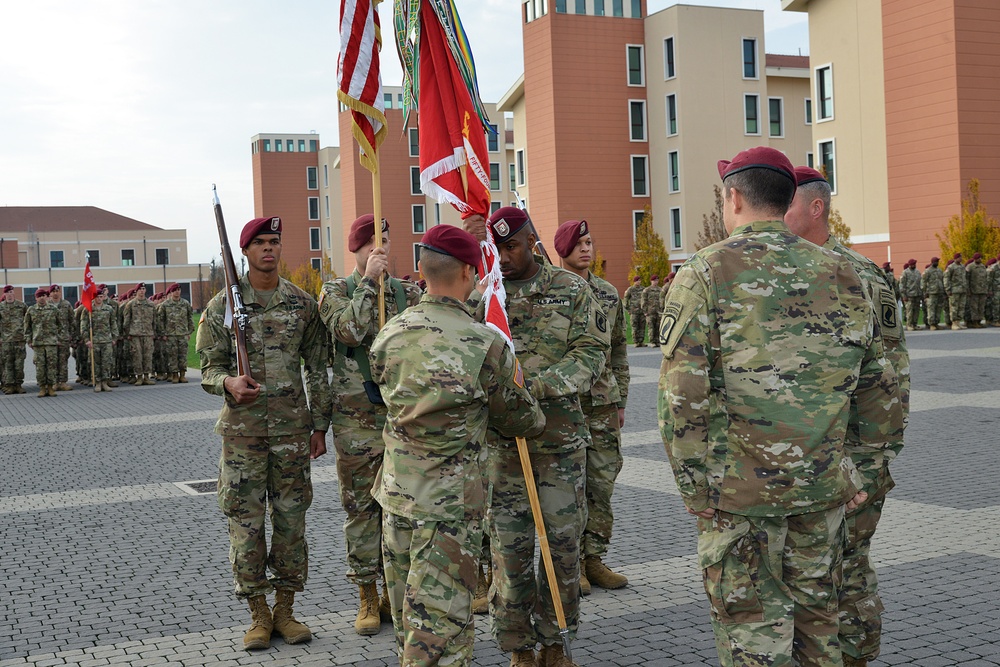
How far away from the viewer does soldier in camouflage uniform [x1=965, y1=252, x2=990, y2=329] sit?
30.1m

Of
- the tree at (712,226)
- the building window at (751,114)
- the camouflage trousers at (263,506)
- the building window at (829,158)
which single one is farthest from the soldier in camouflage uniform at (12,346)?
the building window at (751,114)

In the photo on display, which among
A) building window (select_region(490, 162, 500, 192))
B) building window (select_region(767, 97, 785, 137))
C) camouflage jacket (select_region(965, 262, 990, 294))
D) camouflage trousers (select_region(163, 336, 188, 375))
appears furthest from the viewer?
building window (select_region(490, 162, 500, 192))

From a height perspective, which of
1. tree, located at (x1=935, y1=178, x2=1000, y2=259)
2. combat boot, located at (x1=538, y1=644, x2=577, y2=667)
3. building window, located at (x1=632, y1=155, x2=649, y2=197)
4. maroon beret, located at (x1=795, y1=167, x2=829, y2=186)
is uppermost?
building window, located at (x1=632, y1=155, x2=649, y2=197)

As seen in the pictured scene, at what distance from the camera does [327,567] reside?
7.23 meters

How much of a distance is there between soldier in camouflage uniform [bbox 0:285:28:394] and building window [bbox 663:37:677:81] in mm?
41143

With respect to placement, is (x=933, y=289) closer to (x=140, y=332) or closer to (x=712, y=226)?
(x=712, y=226)

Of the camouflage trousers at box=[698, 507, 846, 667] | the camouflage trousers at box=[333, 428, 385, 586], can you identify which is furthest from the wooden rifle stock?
the camouflage trousers at box=[698, 507, 846, 667]

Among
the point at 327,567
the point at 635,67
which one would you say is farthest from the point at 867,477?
the point at 635,67

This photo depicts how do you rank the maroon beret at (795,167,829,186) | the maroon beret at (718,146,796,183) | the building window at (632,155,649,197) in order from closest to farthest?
the maroon beret at (718,146,796,183)
the maroon beret at (795,167,829,186)
the building window at (632,155,649,197)

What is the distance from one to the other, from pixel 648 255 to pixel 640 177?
9309 mm

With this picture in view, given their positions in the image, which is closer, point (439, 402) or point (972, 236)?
point (439, 402)

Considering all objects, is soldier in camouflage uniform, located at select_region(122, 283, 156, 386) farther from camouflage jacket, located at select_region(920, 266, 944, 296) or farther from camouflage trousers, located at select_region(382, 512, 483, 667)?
camouflage jacket, located at select_region(920, 266, 944, 296)

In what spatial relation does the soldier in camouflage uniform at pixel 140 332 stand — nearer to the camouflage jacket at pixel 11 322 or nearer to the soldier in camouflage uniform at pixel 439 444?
the camouflage jacket at pixel 11 322

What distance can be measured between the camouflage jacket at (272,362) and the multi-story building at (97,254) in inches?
3626
